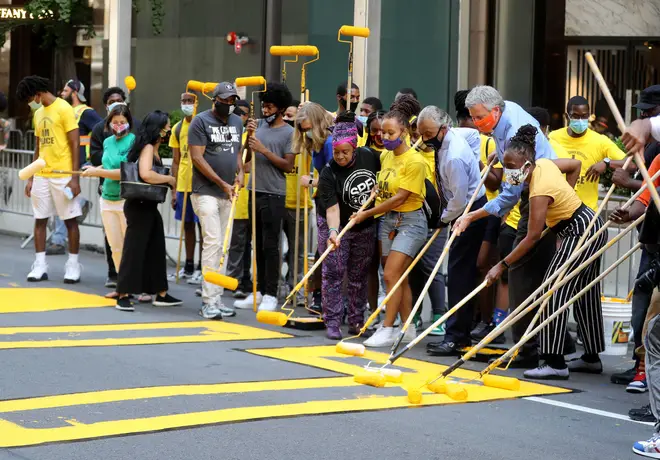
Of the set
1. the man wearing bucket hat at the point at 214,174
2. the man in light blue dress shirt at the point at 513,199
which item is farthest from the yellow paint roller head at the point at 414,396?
the man wearing bucket hat at the point at 214,174

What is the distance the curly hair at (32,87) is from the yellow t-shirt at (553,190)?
20.1ft

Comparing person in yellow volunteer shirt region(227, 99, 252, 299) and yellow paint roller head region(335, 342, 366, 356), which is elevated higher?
person in yellow volunteer shirt region(227, 99, 252, 299)

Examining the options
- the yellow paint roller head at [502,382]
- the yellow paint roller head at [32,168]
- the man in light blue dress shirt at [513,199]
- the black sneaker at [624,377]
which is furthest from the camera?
the yellow paint roller head at [32,168]

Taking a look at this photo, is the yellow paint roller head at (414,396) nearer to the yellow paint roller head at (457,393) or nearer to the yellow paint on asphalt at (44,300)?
the yellow paint roller head at (457,393)

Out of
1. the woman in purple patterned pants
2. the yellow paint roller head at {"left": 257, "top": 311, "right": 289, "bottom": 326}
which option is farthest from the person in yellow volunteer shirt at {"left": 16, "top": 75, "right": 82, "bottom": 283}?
the woman in purple patterned pants

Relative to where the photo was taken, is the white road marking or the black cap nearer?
the white road marking

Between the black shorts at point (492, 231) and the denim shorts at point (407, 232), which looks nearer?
the denim shorts at point (407, 232)

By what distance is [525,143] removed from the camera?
842 centimetres

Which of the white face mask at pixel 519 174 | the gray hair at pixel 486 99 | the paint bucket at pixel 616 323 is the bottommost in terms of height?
the paint bucket at pixel 616 323

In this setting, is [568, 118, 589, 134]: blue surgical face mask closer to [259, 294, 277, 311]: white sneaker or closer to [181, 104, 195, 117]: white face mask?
[259, 294, 277, 311]: white sneaker

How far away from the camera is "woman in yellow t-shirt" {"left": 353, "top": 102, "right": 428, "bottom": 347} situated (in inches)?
382

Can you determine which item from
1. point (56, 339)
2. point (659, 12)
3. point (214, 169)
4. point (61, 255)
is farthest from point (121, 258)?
point (659, 12)

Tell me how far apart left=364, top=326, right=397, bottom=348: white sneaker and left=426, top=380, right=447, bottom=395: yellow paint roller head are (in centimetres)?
186

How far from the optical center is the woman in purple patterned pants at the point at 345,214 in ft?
33.1
